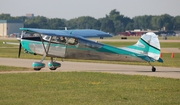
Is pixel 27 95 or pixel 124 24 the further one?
pixel 124 24

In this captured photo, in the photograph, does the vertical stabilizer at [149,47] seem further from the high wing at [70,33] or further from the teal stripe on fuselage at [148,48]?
the high wing at [70,33]

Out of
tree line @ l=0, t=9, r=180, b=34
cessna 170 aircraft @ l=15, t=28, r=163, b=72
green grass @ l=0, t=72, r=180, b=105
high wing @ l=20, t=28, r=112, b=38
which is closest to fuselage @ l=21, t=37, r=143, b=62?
cessna 170 aircraft @ l=15, t=28, r=163, b=72

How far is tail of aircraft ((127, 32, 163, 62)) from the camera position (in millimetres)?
22984

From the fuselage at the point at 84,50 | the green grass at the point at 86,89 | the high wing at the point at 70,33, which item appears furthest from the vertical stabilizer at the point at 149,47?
the high wing at the point at 70,33

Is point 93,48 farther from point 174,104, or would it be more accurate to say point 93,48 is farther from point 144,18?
point 144,18

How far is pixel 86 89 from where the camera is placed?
16703mm

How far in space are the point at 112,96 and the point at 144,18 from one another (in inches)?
7183

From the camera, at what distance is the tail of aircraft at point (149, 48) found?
22984 mm

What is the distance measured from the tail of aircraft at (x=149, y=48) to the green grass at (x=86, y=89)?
2.34 meters

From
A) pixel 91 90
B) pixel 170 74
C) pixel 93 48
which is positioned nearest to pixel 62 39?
pixel 93 48

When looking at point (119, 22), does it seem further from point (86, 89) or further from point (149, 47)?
point (86, 89)

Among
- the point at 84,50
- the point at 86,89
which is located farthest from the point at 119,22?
the point at 86,89

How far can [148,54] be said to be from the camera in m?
23.2

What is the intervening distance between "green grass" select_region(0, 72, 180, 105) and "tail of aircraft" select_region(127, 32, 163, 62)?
92.0 inches
